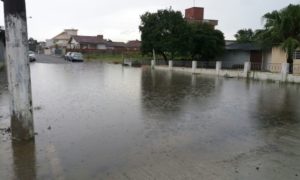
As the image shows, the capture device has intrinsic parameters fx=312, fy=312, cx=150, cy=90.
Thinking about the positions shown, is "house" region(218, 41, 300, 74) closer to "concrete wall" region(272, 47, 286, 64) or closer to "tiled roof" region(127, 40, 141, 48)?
"concrete wall" region(272, 47, 286, 64)

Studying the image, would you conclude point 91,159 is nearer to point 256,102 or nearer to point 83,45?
point 256,102

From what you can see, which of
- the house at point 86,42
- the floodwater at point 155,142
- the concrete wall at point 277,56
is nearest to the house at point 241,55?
the concrete wall at point 277,56

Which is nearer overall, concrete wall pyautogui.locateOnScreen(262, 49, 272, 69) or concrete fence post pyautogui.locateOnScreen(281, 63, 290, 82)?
concrete fence post pyautogui.locateOnScreen(281, 63, 290, 82)

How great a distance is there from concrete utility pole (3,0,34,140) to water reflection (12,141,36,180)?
0.34 m

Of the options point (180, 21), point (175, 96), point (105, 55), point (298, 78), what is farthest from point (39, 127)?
point (105, 55)

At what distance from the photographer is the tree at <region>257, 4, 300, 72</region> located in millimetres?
22219

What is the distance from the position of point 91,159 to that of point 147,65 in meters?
36.2

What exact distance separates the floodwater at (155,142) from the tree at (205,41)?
24297 mm

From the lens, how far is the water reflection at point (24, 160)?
475 centimetres

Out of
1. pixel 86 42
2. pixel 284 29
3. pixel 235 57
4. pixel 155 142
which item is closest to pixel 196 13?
pixel 235 57

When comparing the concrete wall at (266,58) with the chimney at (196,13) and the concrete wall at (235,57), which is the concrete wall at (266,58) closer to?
the concrete wall at (235,57)

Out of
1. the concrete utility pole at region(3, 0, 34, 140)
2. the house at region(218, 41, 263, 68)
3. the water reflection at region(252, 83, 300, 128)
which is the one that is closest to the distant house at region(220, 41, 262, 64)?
the house at region(218, 41, 263, 68)

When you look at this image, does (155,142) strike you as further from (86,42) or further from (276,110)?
(86,42)

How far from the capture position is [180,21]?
35719mm
